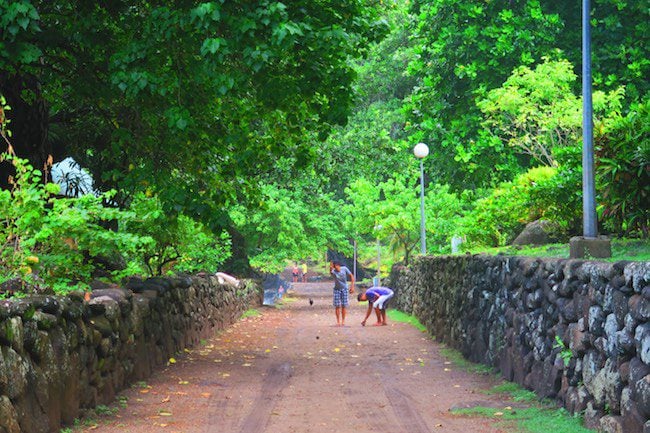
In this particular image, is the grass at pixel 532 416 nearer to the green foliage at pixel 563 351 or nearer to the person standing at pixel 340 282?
the green foliage at pixel 563 351

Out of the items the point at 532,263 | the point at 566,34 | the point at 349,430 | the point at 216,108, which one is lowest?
the point at 349,430

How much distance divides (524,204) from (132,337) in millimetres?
8720

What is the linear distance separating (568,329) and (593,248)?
1.18 meters

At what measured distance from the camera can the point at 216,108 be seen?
1284cm

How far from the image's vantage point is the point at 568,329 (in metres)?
8.55

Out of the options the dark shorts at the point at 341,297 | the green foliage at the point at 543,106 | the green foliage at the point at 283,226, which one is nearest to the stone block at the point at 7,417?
the green foliage at the point at 543,106

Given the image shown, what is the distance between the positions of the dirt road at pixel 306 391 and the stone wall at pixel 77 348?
32cm

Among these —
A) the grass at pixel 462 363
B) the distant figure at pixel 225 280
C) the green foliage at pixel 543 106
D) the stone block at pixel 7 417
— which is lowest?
the grass at pixel 462 363

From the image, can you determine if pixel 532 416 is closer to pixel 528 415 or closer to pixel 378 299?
pixel 528 415

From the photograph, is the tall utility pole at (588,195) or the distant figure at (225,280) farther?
the distant figure at (225,280)

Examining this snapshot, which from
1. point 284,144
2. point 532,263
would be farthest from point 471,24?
point 532,263

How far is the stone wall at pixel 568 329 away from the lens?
666cm

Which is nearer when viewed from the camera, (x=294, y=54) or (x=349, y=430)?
(x=349, y=430)

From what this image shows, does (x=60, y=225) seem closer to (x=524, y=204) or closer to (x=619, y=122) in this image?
(x=619, y=122)
